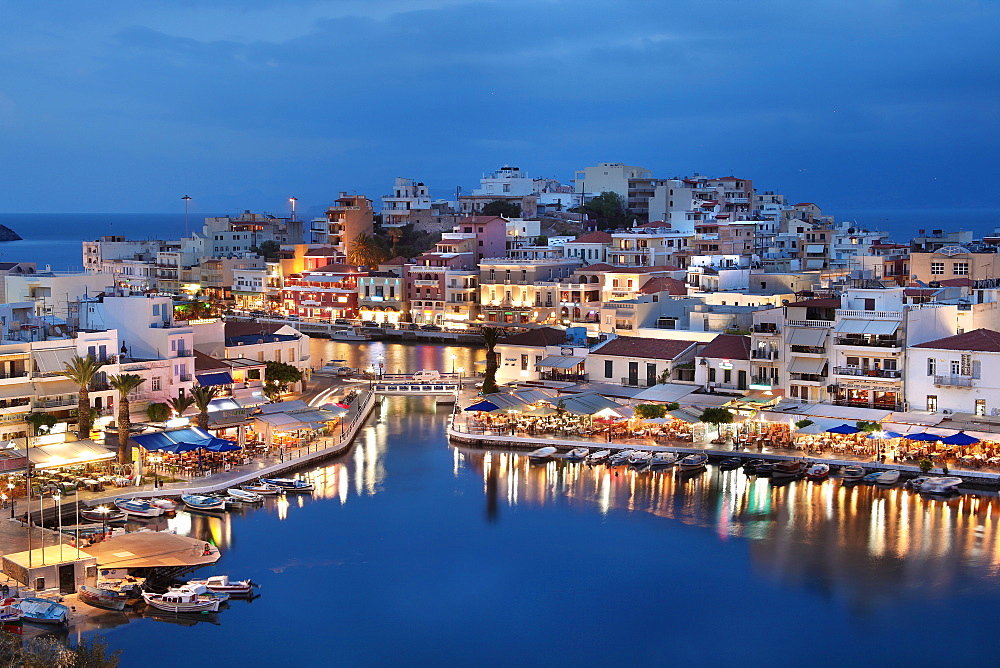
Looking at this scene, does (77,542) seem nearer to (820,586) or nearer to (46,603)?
(46,603)

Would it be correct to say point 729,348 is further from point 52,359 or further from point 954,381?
point 52,359

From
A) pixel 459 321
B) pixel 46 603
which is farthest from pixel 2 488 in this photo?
pixel 459 321

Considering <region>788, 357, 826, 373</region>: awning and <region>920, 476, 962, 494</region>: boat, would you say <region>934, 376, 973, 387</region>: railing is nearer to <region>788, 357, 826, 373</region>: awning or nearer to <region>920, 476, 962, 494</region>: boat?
<region>788, 357, 826, 373</region>: awning

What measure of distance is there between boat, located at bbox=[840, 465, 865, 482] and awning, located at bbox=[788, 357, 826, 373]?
18.6 ft

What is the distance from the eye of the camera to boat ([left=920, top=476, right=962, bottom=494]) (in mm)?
25875

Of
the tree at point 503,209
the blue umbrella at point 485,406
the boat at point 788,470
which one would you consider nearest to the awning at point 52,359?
the blue umbrella at point 485,406

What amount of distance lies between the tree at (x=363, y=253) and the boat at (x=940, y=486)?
4654 centimetres

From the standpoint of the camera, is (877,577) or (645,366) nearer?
(877,577)

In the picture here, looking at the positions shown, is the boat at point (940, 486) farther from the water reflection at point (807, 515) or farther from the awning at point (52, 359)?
the awning at point (52, 359)

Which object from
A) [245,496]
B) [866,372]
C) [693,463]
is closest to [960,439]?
[866,372]

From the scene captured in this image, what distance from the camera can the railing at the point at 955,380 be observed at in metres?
29.8

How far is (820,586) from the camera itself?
826 inches

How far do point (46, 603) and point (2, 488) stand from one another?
6787 millimetres

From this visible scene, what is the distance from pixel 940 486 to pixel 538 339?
1673 cm
